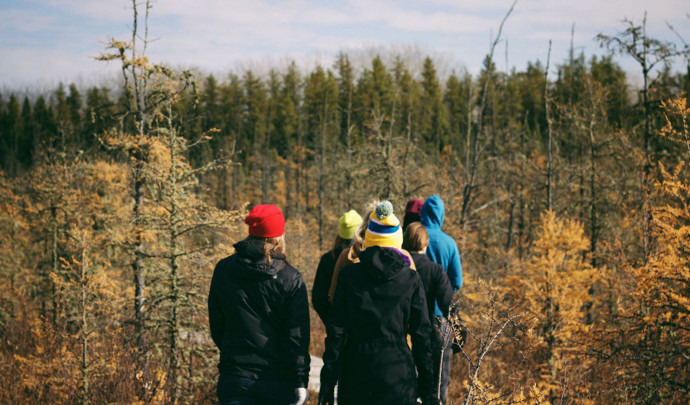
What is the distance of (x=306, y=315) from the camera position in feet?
9.61

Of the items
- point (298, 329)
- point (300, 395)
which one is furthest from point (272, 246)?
point (300, 395)

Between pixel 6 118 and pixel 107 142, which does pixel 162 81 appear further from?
pixel 6 118

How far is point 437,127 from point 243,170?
73.3ft

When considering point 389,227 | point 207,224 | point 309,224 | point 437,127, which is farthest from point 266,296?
point 437,127

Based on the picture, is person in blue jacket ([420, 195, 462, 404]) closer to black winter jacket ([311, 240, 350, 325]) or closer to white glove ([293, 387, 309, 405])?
black winter jacket ([311, 240, 350, 325])

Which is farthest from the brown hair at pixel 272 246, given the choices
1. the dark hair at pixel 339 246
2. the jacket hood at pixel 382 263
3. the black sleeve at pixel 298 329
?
the dark hair at pixel 339 246

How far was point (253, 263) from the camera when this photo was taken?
285cm

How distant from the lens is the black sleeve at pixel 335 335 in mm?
2871

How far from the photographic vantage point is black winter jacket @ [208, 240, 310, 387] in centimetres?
285

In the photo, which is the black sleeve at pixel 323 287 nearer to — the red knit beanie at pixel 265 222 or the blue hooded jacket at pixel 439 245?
the red knit beanie at pixel 265 222

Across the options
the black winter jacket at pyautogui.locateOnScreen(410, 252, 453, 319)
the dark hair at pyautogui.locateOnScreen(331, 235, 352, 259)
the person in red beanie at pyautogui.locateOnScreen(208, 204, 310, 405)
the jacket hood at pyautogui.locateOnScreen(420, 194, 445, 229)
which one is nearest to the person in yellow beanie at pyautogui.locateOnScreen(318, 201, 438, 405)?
A: the person in red beanie at pyautogui.locateOnScreen(208, 204, 310, 405)

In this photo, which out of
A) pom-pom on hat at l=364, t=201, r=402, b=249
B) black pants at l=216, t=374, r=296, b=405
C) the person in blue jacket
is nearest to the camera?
black pants at l=216, t=374, r=296, b=405

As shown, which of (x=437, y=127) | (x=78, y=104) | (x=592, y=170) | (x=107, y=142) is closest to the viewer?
(x=107, y=142)

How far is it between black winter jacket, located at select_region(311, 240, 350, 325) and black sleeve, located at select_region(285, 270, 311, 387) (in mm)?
890
